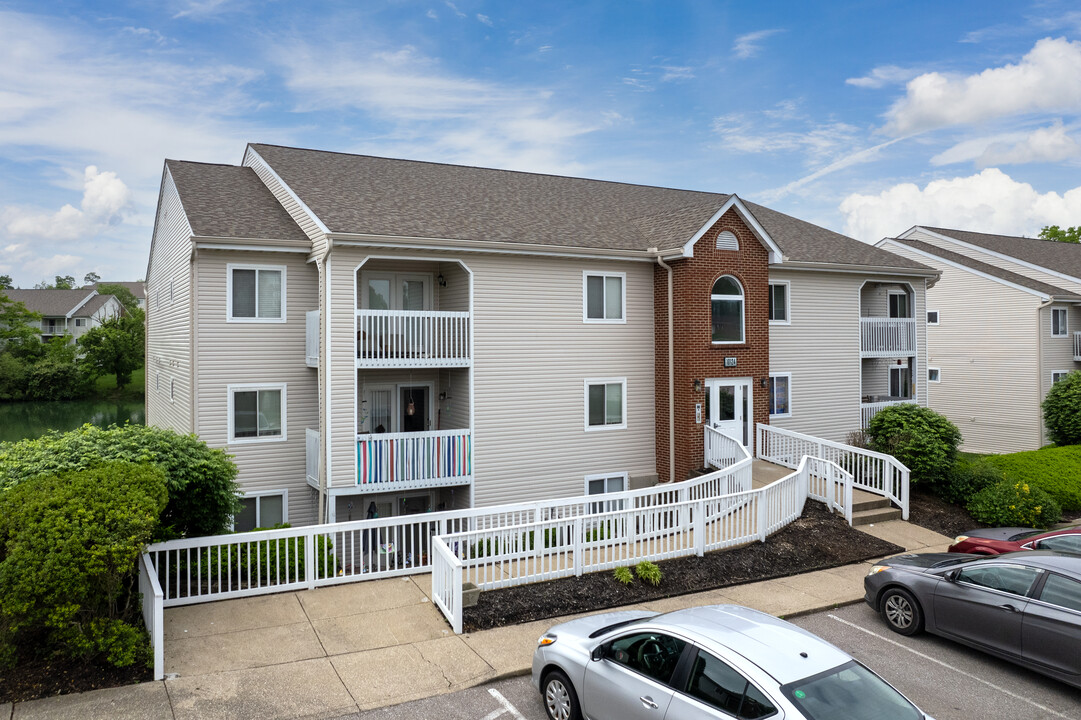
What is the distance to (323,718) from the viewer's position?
7.14 metres

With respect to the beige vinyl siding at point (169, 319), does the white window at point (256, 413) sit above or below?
below

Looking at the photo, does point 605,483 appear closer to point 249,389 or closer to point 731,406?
point 731,406

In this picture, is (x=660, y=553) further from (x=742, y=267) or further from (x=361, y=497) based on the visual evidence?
(x=742, y=267)

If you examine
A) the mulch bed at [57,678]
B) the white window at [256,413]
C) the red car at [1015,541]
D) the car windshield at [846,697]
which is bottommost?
the mulch bed at [57,678]

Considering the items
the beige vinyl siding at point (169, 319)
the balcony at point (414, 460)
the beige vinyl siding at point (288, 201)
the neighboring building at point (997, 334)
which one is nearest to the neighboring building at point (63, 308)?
the beige vinyl siding at point (169, 319)

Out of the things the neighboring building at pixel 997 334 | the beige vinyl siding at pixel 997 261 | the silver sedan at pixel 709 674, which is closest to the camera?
the silver sedan at pixel 709 674

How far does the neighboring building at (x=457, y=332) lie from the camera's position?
51.9 feet

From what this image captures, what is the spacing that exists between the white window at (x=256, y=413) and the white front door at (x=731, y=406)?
1082 centimetres

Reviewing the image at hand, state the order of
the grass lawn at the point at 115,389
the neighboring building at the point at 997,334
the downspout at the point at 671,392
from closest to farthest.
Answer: the downspout at the point at 671,392 → the neighboring building at the point at 997,334 → the grass lawn at the point at 115,389

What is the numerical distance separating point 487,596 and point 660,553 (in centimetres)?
330

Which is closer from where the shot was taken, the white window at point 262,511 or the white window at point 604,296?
the white window at point 262,511

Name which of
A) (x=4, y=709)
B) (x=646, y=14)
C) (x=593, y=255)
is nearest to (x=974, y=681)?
(x=4, y=709)

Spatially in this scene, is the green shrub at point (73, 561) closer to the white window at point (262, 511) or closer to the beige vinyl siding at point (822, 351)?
the white window at point (262, 511)

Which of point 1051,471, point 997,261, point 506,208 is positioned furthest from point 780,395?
point 997,261
